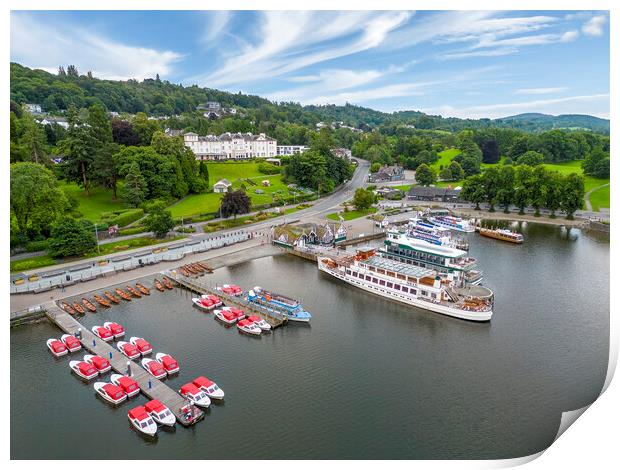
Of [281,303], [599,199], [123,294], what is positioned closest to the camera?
[281,303]

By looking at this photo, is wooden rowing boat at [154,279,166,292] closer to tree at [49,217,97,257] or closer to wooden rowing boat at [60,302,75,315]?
wooden rowing boat at [60,302,75,315]

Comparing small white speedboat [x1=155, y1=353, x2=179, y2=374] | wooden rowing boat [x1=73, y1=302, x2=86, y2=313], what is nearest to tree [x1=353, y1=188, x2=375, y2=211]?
wooden rowing boat [x1=73, y1=302, x2=86, y2=313]

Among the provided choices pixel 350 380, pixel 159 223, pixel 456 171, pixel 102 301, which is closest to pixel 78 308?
pixel 102 301

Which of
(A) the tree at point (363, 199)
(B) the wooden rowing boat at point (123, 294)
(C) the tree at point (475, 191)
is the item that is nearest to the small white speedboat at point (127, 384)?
(B) the wooden rowing boat at point (123, 294)

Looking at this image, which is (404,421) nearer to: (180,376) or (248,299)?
(180,376)

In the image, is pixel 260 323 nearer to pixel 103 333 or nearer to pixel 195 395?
pixel 195 395

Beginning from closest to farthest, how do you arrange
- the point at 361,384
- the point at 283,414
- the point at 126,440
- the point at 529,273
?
the point at 126,440
the point at 283,414
the point at 361,384
the point at 529,273

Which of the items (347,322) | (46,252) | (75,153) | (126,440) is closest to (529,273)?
(347,322)
